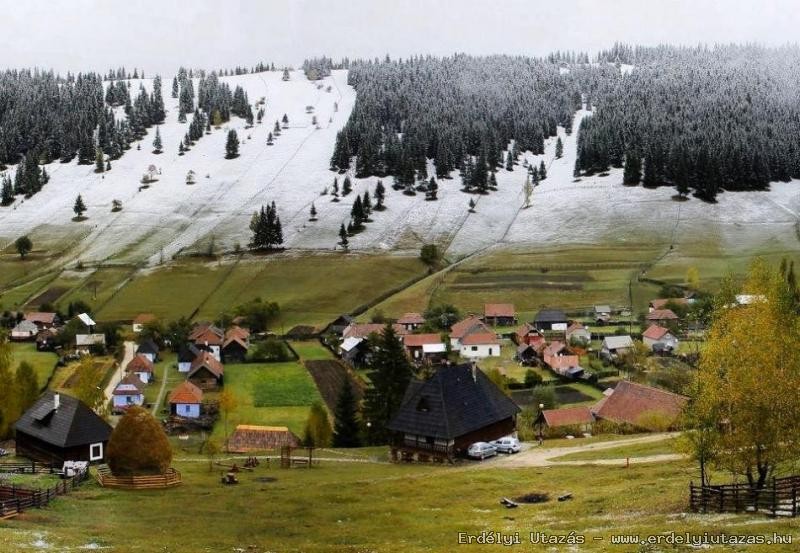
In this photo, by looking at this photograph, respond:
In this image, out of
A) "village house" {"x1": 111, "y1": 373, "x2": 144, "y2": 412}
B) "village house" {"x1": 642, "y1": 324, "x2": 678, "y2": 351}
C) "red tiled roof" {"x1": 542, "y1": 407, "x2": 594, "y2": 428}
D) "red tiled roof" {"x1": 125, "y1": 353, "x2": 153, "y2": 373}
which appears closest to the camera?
"red tiled roof" {"x1": 542, "y1": 407, "x2": 594, "y2": 428}

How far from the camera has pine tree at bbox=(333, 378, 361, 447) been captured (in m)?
67.1

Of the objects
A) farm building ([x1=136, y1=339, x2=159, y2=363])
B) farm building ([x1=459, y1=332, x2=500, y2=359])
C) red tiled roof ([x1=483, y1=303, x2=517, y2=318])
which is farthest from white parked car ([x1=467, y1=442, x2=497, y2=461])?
red tiled roof ([x1=483, y1=303, x2=517, y2=318])

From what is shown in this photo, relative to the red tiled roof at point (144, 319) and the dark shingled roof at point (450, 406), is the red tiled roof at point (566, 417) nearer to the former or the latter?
the dark shingled roof at point (450, 406)

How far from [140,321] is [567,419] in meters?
76.9

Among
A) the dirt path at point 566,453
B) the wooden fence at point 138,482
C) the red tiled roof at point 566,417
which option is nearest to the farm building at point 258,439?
the wooden fence at point 138,482

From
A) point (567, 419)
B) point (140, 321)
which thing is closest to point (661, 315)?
point (567, 419)

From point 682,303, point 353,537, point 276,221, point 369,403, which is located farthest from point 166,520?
point 276,221

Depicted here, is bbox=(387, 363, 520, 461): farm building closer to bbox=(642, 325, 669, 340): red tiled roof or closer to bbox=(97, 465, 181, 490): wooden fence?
bbox=(97, 465, 181, 490): wooden fence

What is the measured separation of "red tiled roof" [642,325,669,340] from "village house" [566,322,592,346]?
7.18m

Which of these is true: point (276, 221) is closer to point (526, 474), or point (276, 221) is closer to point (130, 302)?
point (130, 302)

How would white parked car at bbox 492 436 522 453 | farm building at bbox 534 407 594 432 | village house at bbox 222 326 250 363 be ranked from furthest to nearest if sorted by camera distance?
village house at bbox 222 326 250 363 < farm building at bbox 534 407 594 432 < white parked car at bbox 492 436 522 453

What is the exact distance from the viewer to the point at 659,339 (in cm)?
10019

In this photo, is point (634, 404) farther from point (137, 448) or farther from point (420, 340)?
point (420, 340)

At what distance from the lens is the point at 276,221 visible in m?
174
